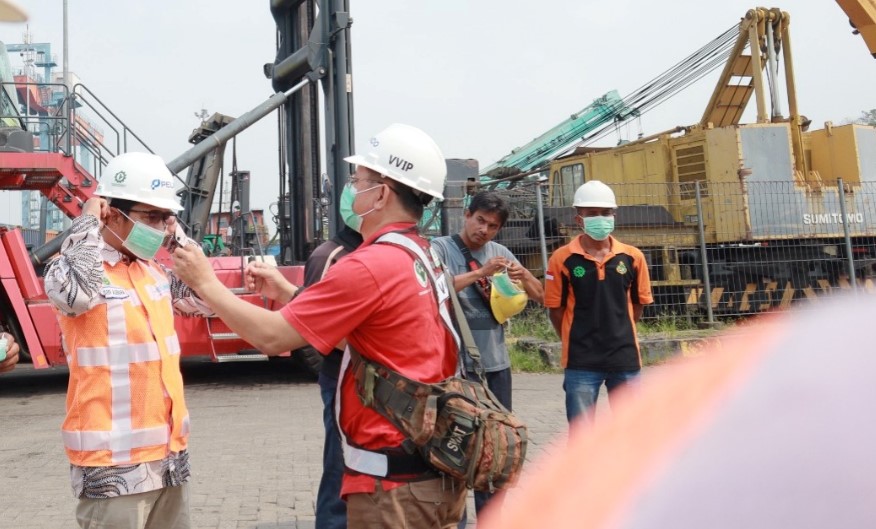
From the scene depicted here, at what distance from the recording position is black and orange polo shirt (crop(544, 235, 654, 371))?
190 inches

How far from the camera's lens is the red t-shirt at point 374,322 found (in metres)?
2.21

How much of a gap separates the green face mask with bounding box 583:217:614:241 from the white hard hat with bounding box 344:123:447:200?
9.44ft

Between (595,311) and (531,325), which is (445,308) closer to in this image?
(595,311)

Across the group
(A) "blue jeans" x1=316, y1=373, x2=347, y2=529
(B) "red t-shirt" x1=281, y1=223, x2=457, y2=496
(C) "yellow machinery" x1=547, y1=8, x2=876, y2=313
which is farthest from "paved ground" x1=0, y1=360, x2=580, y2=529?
(C) "yellow machinery" x1=547, y1=8, x2=876, y2=313

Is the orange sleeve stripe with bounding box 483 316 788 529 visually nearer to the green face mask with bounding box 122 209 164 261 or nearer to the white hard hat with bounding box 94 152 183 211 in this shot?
the green face mask with bounding box 122 209 164 261

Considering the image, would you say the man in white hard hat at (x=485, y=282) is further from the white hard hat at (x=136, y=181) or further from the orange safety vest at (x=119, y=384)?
the orange safety vest at (x=119, y=384)

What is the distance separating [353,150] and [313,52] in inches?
52.4

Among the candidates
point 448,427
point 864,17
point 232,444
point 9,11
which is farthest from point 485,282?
point 864,17

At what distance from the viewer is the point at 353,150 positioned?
958 cm

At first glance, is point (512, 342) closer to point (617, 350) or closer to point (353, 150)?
point (353, 150)

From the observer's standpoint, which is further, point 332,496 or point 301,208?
point 301,208

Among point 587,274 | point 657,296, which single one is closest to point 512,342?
point 657,296

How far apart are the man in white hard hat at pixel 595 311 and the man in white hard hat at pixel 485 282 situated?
0.35 metres

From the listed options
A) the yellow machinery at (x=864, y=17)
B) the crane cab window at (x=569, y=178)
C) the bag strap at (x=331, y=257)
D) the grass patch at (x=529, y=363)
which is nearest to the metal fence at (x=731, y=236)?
the crane cab window at (x=569, y=178)
